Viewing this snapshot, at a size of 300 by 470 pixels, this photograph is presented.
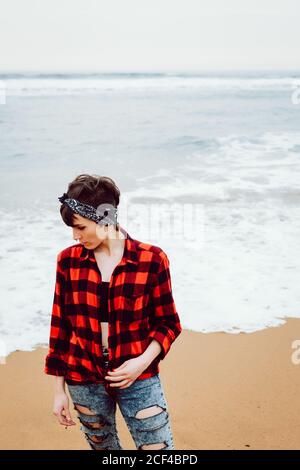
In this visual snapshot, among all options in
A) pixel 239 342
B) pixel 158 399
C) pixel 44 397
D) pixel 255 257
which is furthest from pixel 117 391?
pixel 255 257

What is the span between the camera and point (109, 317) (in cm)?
199

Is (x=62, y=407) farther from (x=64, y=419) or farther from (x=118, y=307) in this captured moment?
(x=118, y=307)

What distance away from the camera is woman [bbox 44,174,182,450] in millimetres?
1981

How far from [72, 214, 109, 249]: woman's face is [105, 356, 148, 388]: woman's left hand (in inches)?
20.1

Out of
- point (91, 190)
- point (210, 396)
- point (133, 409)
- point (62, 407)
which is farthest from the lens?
point (210, 396)

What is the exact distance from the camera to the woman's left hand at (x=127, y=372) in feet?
6.40

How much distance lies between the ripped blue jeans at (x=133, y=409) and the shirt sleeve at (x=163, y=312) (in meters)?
0.16

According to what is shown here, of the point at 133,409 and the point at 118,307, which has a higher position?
the point at 118,307

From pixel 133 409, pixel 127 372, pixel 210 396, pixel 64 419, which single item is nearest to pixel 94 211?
pixel 127 372

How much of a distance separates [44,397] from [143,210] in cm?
511

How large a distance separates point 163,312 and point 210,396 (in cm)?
185

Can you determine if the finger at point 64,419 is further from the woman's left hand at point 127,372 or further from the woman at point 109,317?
the woman's left hand at point 127,372

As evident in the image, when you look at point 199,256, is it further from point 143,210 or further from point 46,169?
point 46,169

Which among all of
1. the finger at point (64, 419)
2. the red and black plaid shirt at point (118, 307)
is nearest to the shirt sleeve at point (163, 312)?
the red and black plaid shirt at point (118, 307)
